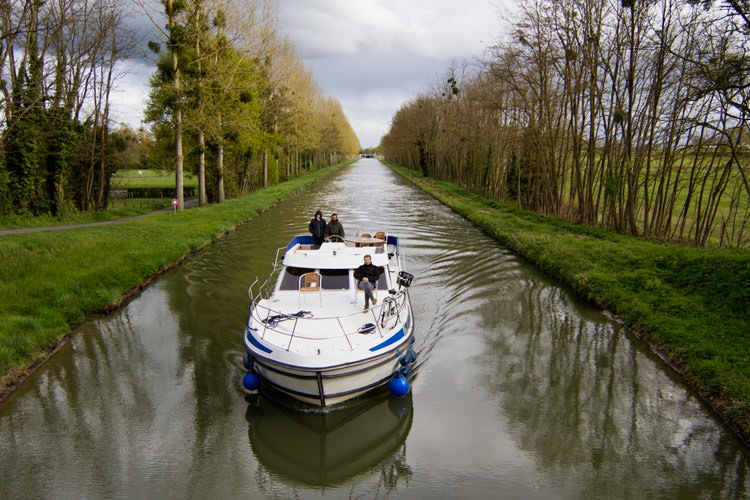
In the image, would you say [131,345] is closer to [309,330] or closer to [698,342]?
[309,330]

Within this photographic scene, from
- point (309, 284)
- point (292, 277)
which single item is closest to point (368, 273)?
point (309, 284)

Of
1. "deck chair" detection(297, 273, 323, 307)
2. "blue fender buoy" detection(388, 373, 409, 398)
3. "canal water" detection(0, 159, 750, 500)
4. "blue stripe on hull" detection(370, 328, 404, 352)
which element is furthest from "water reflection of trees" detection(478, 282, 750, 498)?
"deck chair" detection(297, 273, 323, 307)

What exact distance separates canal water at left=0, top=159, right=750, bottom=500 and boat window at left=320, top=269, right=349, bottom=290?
236 cm

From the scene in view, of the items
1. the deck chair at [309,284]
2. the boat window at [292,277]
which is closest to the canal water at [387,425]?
the boat window at [292,277]

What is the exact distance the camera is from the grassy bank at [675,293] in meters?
9.54

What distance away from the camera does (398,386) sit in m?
8.99

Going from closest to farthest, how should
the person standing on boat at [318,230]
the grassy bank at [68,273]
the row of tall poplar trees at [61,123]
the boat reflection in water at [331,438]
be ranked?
1. the boat reflection in water at [331,438]
2. the grassy bank at [68,273]
3. the person standing on boat at [318,230]
4. the row of tall poplar trees at [61,123]

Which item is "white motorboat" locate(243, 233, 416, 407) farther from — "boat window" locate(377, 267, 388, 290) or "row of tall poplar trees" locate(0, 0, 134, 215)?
"row of tall poplar trees" locate(0, 0, 134, 215)

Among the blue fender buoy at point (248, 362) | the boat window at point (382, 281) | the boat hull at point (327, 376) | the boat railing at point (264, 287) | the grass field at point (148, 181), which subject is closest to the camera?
the boat hull at point (327, 376)

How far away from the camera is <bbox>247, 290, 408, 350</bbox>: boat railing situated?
9359mm

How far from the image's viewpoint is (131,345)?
11.7m

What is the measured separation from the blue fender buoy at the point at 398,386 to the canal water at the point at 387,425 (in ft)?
1.15

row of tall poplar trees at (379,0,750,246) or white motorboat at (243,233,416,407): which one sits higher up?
row of tall poplar trees at (379,0,750,246)

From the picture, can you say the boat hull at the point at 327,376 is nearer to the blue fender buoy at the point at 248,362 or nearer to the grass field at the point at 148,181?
the blue fender buoy at the point at 248,362
